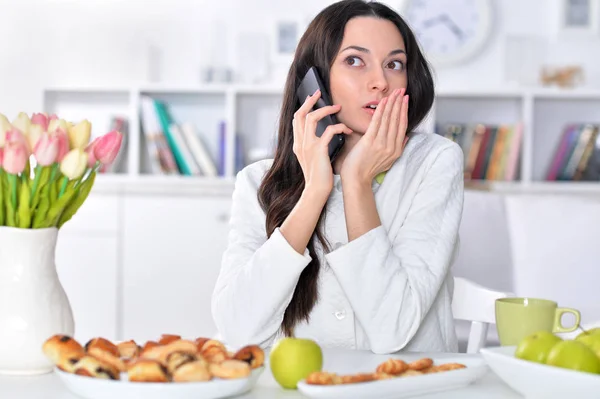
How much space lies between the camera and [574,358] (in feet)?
2.72

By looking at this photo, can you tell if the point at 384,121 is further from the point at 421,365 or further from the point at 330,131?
the point at 421,365

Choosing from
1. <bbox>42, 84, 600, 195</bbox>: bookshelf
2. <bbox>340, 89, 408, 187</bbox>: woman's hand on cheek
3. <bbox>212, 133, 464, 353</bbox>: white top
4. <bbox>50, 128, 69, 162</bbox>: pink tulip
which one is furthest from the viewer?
<bbox>42, 84, 600, 195</bbox>: bookshelf

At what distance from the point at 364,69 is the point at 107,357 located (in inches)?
35.0

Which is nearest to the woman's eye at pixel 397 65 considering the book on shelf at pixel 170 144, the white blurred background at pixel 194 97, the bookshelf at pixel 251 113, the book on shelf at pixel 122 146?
the white blurred background at pixel 194 97

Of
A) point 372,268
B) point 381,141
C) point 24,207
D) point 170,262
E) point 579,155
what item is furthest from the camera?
point 579,155

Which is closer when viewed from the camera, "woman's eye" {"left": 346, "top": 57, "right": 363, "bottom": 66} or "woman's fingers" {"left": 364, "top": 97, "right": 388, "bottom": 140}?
"woman's fingers" {"left": 364, "top": 97, "right": 388, "bottom": 140}

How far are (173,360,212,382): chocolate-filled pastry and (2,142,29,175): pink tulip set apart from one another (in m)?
0.34

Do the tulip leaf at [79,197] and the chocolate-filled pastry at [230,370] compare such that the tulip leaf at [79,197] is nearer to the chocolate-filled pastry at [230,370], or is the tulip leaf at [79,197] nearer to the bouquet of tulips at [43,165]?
the bouquet of tulips at [43,165]

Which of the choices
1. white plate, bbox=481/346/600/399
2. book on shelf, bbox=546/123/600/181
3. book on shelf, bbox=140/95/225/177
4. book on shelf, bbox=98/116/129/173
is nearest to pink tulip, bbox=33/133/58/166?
white plate, bbox=481/346/600/399

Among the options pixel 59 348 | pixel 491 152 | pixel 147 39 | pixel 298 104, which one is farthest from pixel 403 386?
pixel 147 39

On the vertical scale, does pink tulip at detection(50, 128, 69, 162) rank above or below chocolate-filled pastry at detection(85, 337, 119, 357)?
above

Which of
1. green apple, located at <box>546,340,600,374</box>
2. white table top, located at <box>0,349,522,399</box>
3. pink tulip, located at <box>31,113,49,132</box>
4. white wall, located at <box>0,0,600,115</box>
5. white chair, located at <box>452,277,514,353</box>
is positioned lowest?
white chair, located at <box>452,277,514,353</box>

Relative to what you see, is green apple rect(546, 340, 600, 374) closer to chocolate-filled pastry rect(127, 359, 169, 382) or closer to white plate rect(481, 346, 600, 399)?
white plate rect(481, 346, 600, 399)

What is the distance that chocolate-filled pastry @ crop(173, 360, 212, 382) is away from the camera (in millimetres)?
836
